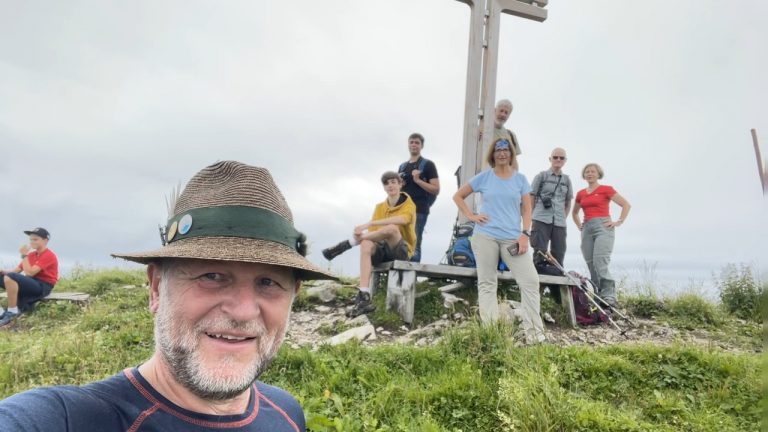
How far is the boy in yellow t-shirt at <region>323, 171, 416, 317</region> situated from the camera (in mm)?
6285

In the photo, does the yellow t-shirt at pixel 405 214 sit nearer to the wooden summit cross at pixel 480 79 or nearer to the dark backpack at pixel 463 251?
the dark backpack at pixel 463 251

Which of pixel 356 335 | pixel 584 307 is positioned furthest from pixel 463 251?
pixel 356 335

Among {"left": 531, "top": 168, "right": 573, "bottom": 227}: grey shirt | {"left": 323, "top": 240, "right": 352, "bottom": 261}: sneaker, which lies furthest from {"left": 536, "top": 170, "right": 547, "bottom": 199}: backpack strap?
{"left": 323, "top": 240, "right": 352, "bottom": 261}: sneaker

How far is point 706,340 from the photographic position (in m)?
6.39

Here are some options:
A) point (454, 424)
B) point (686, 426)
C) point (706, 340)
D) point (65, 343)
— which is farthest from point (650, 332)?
point (65, 343)

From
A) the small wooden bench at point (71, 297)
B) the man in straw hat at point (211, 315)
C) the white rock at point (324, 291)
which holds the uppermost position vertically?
the man in straw hat at point (211, 315)

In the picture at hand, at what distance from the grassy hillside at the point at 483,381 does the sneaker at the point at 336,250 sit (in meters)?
1.77

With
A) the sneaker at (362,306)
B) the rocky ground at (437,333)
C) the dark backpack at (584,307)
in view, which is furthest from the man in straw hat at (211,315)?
the dark backpack at (584,307)

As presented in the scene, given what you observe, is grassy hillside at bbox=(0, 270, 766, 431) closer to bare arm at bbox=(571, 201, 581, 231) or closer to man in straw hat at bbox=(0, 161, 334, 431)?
man in straw hat at bbox=(0, 161, 334, 431)

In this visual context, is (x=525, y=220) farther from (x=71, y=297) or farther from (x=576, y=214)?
(x=71, y=297)

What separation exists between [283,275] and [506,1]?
8039mm

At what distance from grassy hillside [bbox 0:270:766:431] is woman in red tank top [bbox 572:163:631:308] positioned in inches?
84.7

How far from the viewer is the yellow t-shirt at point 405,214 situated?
20.9 feet

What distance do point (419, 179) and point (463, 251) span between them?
128 cm
